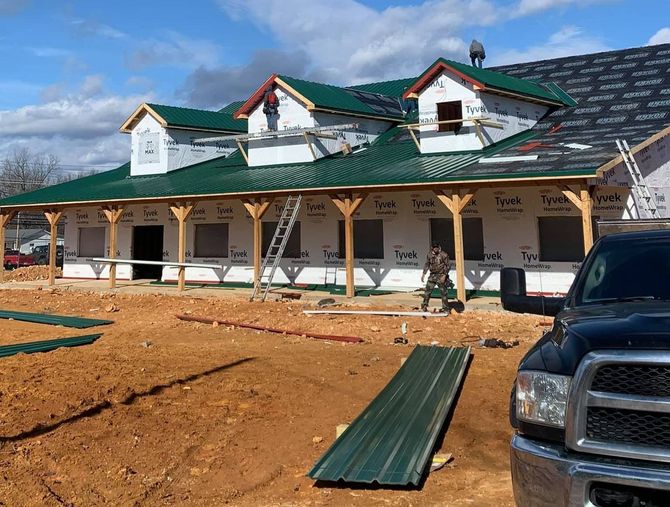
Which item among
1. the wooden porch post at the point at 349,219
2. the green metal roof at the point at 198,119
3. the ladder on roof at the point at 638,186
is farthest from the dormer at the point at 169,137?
the ladder on roof at the point at 638,186

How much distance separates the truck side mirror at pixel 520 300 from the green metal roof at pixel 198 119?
2249 centimetres

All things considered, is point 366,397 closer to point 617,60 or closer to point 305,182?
point 305,182

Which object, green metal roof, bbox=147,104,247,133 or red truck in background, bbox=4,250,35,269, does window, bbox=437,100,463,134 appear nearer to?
green metal roof, bbox=147,104,247,133

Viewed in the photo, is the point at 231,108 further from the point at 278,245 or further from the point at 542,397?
the point at 542,397

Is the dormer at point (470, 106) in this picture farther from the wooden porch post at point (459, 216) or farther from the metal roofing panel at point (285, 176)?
the wooden porch post at point (459, 216)

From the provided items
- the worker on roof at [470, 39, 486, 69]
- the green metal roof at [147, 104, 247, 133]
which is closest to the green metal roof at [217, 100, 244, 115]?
the green metal roof at [147, 104, 247, 133]

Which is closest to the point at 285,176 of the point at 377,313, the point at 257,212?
the point at 257,212

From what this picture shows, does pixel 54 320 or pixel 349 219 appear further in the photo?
pixel 349 219

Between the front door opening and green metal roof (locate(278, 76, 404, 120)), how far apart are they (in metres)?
8.85

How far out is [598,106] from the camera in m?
18.0

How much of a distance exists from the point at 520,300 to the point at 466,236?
13352mm

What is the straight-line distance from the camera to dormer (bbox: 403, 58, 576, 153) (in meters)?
17.4

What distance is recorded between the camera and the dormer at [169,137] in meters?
24.4

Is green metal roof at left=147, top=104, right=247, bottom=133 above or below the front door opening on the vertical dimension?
above
